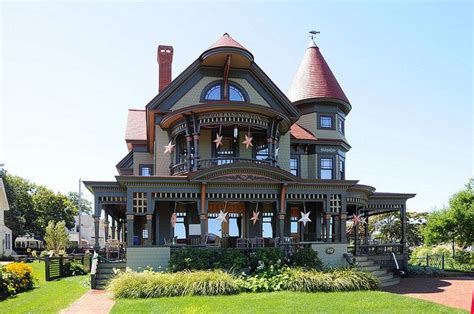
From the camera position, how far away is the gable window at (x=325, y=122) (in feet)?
101

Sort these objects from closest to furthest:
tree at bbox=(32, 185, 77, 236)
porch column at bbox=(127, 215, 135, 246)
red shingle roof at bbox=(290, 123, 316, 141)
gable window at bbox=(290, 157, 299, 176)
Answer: porch column at bbox=(127, 215, 135, 246) → red shingle roof at bbox=(290, 123, 316, 141) → gable window at bbox=(290, 157, 299, 176) → tree at bbox=(32, 185, 77, 236)

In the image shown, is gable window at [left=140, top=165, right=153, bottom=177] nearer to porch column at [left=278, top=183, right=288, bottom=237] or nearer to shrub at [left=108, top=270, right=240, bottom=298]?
porch column at [left=278, top=183, right=288, bottom=237]

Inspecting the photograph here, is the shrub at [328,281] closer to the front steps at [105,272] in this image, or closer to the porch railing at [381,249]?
the porch railing at [381,249]

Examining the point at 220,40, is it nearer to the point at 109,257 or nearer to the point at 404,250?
the point at 109,257

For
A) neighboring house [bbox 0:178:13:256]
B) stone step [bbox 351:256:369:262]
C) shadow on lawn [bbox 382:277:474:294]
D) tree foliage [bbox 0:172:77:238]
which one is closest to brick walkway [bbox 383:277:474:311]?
shadow on lawn [bbox 382:277:474:294]

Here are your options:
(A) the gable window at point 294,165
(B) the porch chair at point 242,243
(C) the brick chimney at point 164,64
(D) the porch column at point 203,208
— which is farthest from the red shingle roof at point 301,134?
(D) the porch column at point 203,208

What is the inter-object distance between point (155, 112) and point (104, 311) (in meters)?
13.4

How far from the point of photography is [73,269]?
25.6 meters

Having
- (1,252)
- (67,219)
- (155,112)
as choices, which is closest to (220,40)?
(155,112)

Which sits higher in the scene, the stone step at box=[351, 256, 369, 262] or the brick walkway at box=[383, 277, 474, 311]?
the stone step at box=[351, 256, 369, 262]

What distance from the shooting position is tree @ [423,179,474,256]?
31797 mm

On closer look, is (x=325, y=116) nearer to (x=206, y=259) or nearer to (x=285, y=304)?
(x=206, y=259)

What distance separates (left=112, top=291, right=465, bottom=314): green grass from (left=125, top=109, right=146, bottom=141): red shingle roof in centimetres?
1550

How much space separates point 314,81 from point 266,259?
14.7 m
